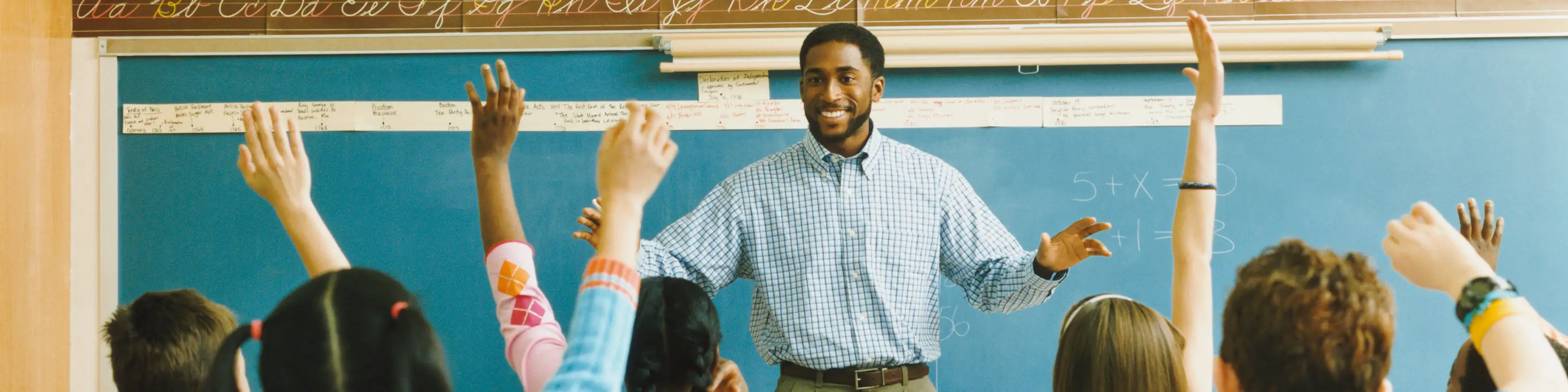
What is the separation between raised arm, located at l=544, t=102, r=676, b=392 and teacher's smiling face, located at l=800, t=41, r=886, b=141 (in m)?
1.36

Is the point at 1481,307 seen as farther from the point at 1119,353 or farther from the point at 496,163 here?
the point at 496,163

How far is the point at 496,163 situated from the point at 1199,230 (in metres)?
0.95

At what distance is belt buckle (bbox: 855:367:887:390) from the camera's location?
83.7 inches

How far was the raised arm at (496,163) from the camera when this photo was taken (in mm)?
1214

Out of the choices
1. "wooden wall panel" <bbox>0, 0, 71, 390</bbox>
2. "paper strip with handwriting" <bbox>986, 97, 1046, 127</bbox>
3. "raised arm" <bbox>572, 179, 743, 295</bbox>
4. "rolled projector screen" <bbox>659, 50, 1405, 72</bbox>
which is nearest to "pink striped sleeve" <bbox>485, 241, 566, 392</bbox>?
"raised arm" <bbox>572, 179, 743, 295</bbox>

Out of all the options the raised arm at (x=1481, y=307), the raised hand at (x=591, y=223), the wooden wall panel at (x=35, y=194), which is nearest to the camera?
the raised arm at (x=1481, y=307)

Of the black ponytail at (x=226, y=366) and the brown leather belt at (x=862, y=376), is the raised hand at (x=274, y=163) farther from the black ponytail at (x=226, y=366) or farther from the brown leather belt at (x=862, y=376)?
the brown leather belt at (x=862, y=376)

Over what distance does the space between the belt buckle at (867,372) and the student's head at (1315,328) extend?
3.64ft

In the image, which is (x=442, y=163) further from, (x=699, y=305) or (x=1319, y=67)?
(x=1319, y=67)

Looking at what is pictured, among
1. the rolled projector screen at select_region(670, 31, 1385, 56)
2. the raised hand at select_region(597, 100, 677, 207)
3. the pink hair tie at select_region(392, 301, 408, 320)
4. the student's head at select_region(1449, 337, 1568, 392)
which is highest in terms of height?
the rolled projector screen at select_region(670, 31, 1385, 56)

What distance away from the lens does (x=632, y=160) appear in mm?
881

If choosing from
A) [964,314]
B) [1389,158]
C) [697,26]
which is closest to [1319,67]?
[1389,158]

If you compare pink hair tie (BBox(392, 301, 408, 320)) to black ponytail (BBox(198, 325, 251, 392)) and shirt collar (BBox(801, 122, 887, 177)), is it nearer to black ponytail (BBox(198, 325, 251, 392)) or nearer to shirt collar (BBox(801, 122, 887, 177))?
black ponytail (BBox(198, 325, 251, 392))

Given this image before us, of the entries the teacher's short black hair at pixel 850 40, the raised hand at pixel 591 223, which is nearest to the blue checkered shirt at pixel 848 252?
the teacher's short black hair at pixel 850 40
